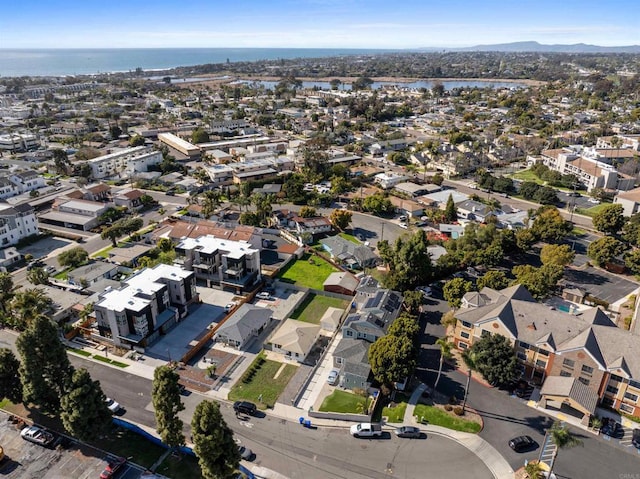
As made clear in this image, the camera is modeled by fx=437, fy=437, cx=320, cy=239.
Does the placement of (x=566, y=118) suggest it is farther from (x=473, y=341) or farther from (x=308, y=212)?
(x=473, y=341)

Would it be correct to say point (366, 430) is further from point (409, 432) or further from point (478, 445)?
point (478, 445)

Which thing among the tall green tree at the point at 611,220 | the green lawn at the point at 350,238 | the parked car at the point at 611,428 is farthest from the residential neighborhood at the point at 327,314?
the green lawn at the point at 350,238

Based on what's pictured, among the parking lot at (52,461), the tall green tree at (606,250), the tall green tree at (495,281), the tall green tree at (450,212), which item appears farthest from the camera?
the tall green tree at (450,212)

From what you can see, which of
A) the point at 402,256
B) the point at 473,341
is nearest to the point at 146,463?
the point at 473,341

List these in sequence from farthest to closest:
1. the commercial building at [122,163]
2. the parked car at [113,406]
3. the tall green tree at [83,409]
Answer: the commercial building at [122,163], the parked car at [113,406], the tall green tree at [83,409]

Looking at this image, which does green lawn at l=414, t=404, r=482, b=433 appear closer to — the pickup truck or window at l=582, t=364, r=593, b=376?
the pickup truck

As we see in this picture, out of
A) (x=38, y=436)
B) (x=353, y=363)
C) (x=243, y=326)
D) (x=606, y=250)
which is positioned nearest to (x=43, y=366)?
(x=38, y=436)

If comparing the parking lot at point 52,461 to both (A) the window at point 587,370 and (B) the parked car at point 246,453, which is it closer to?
(B) the parked car at point 246,453
